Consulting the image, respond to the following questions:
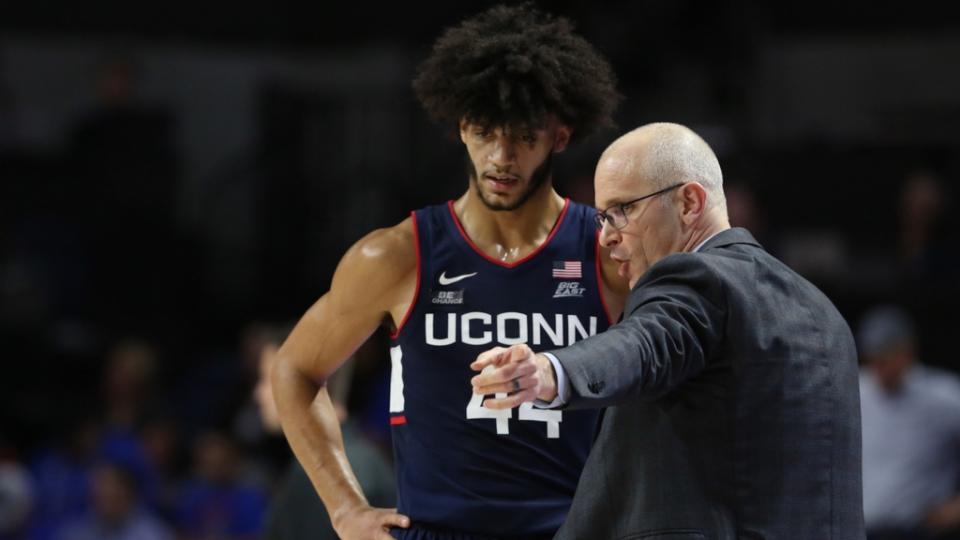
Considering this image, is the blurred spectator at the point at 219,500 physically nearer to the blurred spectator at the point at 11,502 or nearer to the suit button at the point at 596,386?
the blurred spectator at the point at 11,502

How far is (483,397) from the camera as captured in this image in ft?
13.6

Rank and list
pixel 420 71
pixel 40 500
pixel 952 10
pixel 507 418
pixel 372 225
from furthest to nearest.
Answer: pixel 952 10 → pixel 372 225 → pixel 40 500 → pixel 420 71 → pixel 507 418

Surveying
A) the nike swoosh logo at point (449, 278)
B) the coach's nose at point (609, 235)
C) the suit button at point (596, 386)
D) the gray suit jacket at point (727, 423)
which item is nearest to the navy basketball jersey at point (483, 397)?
the nike swoosh logo at point (449, 278)

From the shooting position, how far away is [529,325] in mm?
4156

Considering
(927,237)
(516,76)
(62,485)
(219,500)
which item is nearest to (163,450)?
(62,485)

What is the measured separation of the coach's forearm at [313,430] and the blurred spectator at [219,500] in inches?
186

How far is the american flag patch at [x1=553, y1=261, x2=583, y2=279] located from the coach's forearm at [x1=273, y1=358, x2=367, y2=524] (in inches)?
31.5

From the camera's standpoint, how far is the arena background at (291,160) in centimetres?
1040

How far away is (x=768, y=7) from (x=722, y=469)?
997 centimetres

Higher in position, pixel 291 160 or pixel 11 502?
pixel 291 160

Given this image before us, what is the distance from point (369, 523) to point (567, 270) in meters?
0.90

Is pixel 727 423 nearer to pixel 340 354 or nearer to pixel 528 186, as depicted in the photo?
pixel 528 186

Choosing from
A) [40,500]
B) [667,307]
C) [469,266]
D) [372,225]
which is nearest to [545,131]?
[469,266]

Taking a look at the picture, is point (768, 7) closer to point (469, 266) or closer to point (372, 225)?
point (372, 225)
